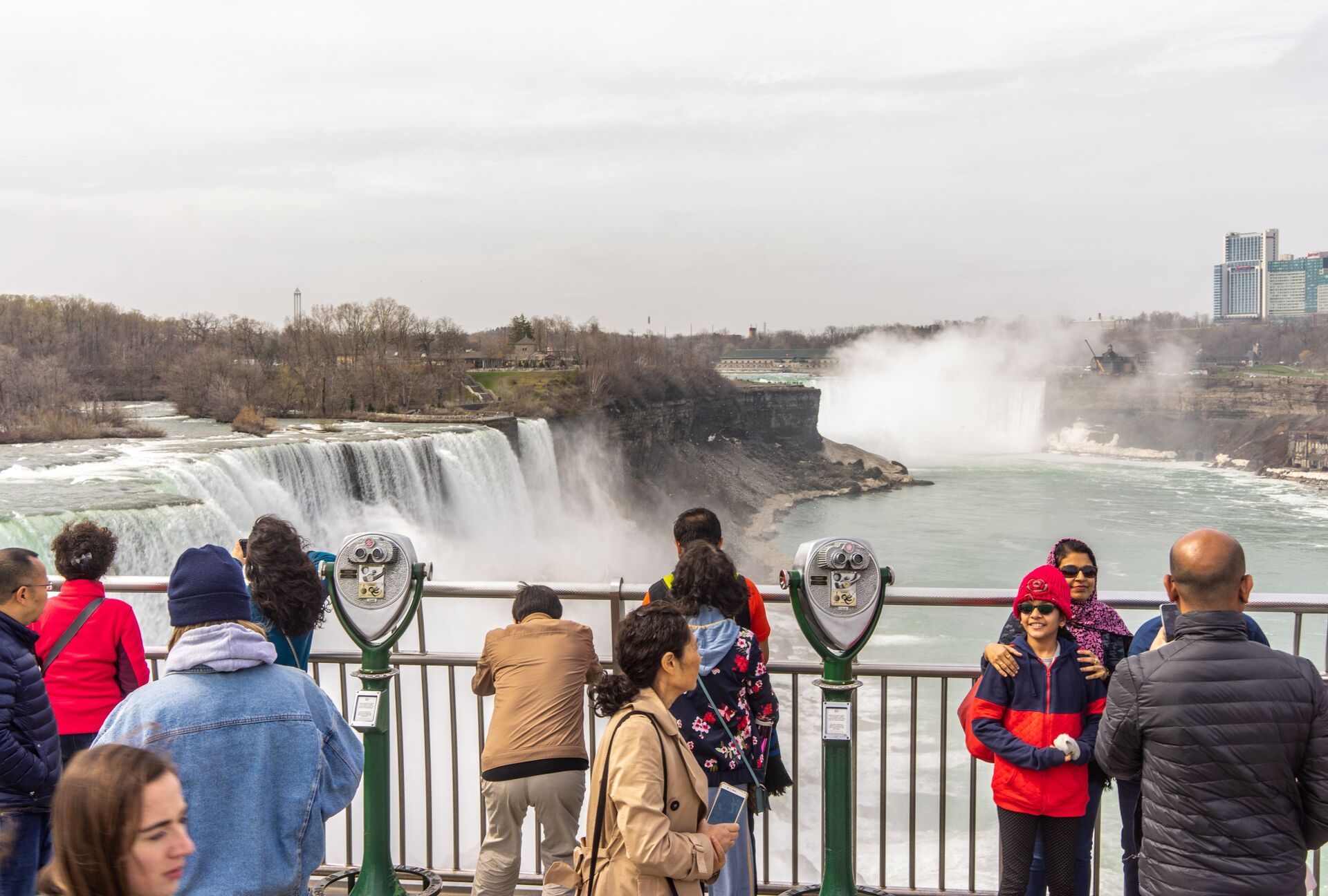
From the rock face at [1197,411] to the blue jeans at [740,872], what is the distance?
97.7 metres

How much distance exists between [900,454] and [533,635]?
110173mm

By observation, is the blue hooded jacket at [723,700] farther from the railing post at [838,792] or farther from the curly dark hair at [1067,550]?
the curly dark hair at [1067,550]

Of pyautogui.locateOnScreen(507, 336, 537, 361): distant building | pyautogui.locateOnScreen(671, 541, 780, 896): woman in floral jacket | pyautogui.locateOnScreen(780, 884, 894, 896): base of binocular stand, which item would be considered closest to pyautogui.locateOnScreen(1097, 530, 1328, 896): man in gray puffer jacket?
pyautogui.locateOnScreen(671, 541, 780, 896): woman in floral jacket

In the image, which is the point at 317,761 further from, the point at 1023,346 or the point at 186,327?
the point at 1023,346

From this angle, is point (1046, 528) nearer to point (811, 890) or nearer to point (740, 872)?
point (811, 890)

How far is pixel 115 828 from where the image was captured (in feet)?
5.65

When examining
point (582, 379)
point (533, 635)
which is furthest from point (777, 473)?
point (533, 635)

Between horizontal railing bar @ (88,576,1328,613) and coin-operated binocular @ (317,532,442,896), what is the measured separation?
5.5 inches

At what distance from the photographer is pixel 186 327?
66.5 metres

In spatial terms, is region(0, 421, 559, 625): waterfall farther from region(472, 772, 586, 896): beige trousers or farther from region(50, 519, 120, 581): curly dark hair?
region(472, 772, 586, 896): beige trousers

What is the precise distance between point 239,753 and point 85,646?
6.14 feet

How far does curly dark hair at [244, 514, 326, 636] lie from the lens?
11.7 feet

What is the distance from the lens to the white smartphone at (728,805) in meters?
3.36

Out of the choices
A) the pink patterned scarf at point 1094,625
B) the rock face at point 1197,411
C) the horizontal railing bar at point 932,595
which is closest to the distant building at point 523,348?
the rock face at point 1197,411
